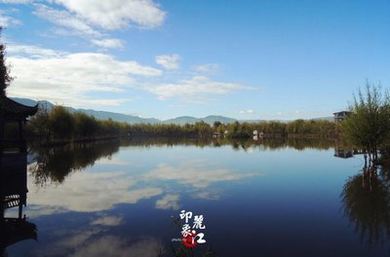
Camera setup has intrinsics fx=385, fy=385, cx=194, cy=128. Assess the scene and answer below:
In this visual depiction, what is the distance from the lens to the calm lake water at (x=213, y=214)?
1166 cm

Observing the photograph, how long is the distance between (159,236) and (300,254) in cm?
465

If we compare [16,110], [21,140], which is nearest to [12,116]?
[16,110]

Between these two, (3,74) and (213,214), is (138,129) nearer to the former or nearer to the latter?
(3,74)

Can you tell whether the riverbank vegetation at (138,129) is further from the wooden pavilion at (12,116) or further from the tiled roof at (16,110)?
the tiled roof at (16,110)

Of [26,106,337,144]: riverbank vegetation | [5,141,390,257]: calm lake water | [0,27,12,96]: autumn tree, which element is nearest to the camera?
[5,141,390,257]: calm lake water

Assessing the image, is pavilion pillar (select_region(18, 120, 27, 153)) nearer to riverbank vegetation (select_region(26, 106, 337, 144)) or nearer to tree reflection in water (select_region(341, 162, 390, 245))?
tree reflection in water (select_region(341, 162, 390, 245))

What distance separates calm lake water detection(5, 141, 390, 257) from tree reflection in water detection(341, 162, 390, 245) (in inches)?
1.5

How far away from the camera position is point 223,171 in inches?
1313

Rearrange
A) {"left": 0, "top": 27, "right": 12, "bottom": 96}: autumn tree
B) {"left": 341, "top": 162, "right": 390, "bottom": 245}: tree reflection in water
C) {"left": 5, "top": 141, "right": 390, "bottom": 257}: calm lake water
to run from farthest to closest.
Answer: {"left": 0, "top": 27, "right": 12, "bottom": 96}: autumn tree < {"left": 341, "top": 162, "right": 390, "bottom": 245}: tree reflection in water < {"left": 5, "top": 141, "right": 390, "bottom": 257}: calm lake water

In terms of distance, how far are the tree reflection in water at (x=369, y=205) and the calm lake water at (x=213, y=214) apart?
37 mm

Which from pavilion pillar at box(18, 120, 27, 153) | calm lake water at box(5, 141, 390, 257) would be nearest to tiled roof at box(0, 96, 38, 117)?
pavilion pillar at box(18, 120, 27, 153)

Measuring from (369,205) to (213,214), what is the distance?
24.2 feet

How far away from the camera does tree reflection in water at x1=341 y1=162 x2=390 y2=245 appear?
1348cm

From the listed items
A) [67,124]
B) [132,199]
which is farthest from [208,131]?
[132,199]
